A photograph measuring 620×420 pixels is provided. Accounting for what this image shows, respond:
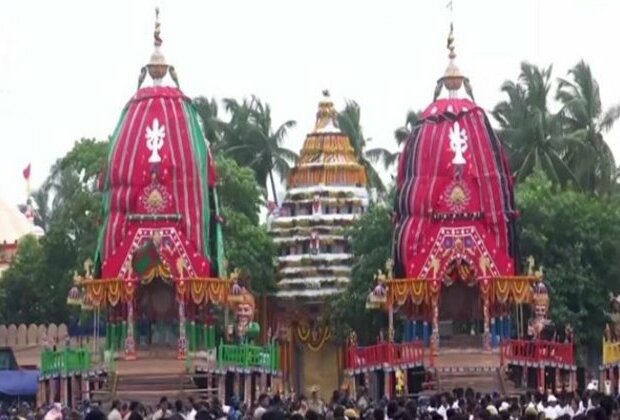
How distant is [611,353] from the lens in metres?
50.3

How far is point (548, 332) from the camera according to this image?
57750 mm

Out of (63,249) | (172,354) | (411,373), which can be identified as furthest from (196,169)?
(63,249)

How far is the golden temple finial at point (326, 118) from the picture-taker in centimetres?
6644

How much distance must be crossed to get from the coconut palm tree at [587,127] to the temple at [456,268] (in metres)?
11.6

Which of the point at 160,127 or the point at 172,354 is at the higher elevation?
the point at 160,127

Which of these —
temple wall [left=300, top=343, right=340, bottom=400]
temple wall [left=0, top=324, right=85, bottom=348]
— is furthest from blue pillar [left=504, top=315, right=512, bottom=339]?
temple wall [left=0, top=324, right=85, bottom=348]

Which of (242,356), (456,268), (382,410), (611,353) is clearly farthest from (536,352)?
(382,410)

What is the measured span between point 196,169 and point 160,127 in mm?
1547

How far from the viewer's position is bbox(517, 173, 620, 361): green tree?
186 feet

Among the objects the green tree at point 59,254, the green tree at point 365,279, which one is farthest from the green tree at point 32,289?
the green tree at point 365,279

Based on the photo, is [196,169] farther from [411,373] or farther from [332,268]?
[332,268]

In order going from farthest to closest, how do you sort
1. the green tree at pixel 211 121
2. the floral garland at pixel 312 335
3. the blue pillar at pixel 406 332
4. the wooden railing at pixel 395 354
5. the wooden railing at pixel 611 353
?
the green tree at pixel 211 121, the floral garland at pixel 312 335, the blue pillar at pixel 406 332, the wooden railing at pixel 395 354, the wooden railing at pixel 611 353

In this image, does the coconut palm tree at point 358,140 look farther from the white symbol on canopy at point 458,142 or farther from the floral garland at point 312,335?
the white symbol on canopy at point 458,142

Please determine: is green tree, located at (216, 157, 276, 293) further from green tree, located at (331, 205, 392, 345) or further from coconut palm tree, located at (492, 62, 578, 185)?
coconut palm tree, located at (492, 62, 578, 185)
